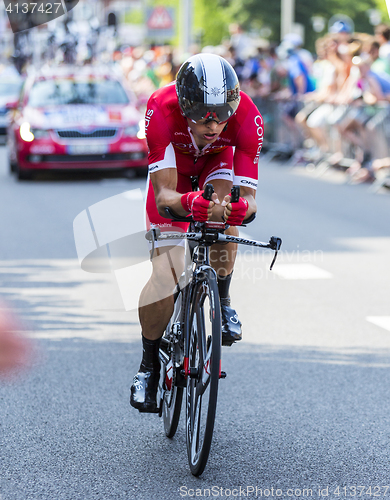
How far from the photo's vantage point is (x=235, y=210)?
3.79 metres

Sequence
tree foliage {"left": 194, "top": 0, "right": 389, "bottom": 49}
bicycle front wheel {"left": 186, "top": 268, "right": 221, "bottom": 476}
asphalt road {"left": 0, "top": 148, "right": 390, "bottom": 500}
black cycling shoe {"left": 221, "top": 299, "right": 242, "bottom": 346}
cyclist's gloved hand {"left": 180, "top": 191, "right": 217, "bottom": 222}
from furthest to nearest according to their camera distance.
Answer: tree foliage {"left": 194, "top": 0, "right": 389, "bottom": 49}
black cycling shoe {"left": 221, "top": 299, "right": 242, "bottom": 346}
asphalt road {"left": 0, "top": 148, "right": 390, "bottom": 500}
cyclist's gloved hand {"left": 180, "top": 191, "right": 217, "bottom": 222}
bicycle front wheel {"left": 186, "top": 268, "right": 221, "bottom": 476}

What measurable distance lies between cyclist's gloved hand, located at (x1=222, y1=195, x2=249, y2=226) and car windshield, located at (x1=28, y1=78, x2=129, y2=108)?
1213 cm

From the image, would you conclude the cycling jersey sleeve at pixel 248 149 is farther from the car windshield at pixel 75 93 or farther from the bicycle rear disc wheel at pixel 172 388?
the car windshield at pixel 75 93

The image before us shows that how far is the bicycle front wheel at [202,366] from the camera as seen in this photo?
11.9 feet

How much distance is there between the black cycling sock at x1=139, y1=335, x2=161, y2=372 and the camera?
14.4ft

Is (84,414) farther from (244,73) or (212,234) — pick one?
(244,73)

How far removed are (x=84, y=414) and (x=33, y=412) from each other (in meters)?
0.27


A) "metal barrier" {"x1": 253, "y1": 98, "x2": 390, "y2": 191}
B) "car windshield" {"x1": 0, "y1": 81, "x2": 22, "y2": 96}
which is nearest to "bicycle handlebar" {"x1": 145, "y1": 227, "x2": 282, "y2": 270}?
"metal barrier" {"x1": 253, "y1": 98, "x2": 390, "y2": 191}

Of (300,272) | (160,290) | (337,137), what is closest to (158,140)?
(160,290)

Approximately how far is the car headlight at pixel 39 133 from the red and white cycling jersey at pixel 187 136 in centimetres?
1105

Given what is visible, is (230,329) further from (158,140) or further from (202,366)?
(158,140)

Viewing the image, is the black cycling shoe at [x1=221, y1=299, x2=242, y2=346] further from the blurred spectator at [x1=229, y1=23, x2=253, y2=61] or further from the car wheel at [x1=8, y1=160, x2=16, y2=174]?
the blurred spectator at [x1=229, y1=23, x2=253, y2=61]

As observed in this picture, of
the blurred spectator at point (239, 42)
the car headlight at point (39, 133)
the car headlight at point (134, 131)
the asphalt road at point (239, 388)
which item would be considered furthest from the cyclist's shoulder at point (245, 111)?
the blurred spectator at point (239, 42)

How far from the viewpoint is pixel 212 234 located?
387 cm
